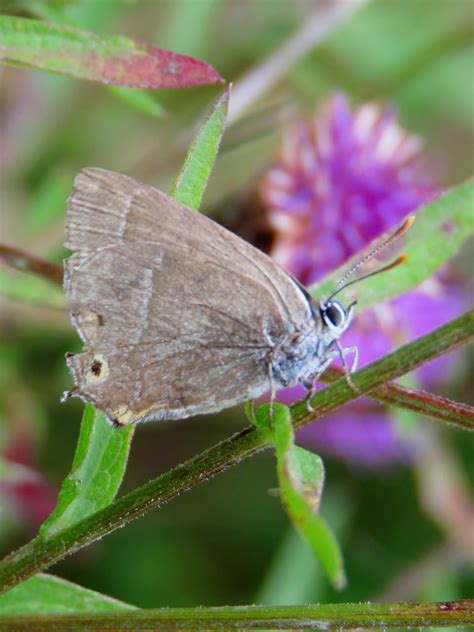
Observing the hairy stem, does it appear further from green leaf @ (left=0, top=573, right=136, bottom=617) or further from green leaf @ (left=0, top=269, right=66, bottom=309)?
green leaf @ (left=0, top=269, right=66, bottom=309)

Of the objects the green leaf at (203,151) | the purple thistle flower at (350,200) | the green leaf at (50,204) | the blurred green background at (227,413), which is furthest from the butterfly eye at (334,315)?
the green leaf at (50,204)

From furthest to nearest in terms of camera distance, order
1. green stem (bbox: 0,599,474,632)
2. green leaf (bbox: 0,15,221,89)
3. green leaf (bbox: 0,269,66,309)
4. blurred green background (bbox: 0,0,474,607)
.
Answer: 1. blurred green background (bbox: 0,0,474,607)
2. green leaf (bbox: 0,269,66,309)
3. green leaf (bbox: 0,15,221,89)
4. green stem (bbox: 0,599,474,632)

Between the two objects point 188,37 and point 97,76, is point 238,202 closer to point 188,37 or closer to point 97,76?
point 188,37

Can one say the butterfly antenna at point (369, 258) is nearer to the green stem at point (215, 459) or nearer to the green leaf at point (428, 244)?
the green leaf at point (428, 244)

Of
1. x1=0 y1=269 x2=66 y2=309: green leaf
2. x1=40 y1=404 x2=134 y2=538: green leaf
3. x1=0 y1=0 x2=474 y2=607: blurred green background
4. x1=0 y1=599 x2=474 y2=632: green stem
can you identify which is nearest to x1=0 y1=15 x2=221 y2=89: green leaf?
x1=40 y1=404 x2=134 y2=538: green leaf

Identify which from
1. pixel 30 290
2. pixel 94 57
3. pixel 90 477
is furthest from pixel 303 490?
pixel 30 290

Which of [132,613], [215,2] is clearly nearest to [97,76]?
[132,613]

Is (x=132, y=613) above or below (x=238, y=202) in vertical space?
below
